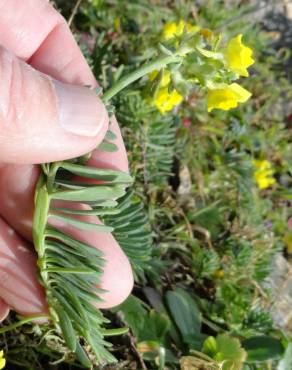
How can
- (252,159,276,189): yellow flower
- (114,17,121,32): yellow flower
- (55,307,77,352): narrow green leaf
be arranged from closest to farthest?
(55,307,77,352): narrow green leaf → (114,17,121,32): yellow flower → (252,159,276,189): yellow flower

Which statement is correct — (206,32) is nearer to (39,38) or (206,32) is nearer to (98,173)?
(39,38)

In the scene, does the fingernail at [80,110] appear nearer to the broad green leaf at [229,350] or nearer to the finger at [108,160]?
the finger at [108,160]

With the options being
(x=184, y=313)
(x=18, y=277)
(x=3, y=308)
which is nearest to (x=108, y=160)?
(x=18, y=277)

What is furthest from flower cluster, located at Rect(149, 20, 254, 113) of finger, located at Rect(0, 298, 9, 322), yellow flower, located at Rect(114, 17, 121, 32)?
yellow flower, located at Rect(114, 17, 121, 32)

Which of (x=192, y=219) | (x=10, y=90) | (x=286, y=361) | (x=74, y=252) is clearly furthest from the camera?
(x=192, y=219)

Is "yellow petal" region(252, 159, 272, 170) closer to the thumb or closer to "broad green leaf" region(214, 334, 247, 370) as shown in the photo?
"broad green leaf" region(214, 334, 247, 370)

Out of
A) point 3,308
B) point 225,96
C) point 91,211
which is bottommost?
point 3,308

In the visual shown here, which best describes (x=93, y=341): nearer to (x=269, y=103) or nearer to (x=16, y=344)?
(x=16, y=344)

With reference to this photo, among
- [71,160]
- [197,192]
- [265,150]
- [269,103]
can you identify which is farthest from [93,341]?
[269,103]
